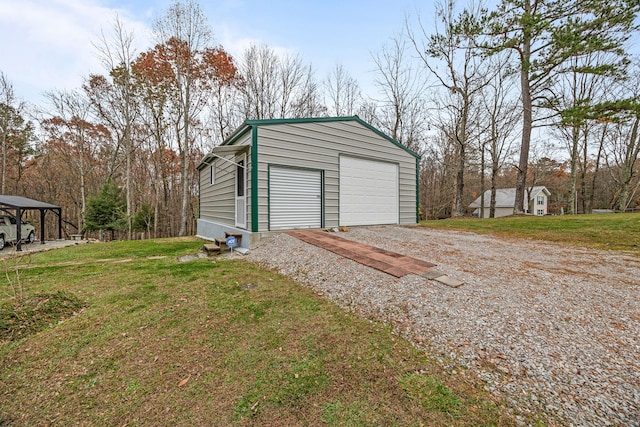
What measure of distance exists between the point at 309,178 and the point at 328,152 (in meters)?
1.07

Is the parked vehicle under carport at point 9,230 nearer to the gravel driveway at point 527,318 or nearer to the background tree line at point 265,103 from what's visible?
the background tree line at point 265,103

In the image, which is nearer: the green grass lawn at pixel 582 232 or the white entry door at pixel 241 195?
the green grass lawn at pixel 582 232

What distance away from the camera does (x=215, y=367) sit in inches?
81.6

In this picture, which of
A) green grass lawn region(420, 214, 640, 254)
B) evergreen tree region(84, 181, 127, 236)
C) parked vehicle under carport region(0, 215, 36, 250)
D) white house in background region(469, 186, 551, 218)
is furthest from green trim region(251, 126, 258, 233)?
white house in background region(469, 186, 551, 218)

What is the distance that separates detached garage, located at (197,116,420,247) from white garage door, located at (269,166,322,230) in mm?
27

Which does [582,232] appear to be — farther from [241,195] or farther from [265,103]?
[265,103]

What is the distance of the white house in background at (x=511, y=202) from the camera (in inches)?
1124

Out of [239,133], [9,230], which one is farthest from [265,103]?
[9,230]

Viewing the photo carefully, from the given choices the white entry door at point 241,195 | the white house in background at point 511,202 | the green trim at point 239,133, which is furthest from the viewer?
the white house in background at point 511,202

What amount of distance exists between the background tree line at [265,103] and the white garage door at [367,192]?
748cm

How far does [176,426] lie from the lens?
5.06 ft

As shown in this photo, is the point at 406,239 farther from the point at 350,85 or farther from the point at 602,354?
the point at 350,85

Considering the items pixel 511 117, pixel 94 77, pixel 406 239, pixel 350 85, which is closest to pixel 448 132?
pixel 511 117

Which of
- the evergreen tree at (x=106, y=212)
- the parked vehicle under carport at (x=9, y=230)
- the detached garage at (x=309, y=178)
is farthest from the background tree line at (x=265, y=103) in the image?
the detached garage at (x=309, y=178)
